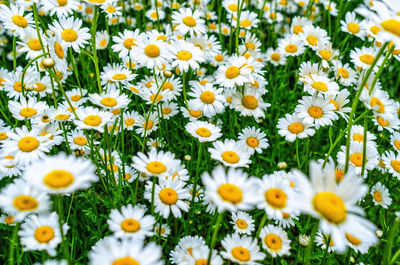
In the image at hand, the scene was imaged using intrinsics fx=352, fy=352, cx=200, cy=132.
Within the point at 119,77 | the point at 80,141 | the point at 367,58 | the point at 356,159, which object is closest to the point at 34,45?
the point at 119,77

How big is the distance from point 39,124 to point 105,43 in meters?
1.70

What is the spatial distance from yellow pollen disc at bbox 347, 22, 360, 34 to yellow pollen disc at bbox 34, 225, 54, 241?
12.9 ft

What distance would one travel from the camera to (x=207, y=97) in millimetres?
3094

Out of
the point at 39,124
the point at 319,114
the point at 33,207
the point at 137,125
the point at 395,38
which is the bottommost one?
the point at 33,207

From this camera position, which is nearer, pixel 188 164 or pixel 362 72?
pixel 188 164

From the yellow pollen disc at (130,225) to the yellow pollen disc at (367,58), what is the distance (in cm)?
288

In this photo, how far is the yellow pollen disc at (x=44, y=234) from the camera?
177cm

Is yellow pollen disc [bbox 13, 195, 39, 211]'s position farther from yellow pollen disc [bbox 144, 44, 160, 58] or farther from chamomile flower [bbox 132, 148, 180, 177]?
yellow pollen disc [bbox 144, 44, 160, 58]

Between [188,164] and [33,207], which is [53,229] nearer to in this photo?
[33,207]

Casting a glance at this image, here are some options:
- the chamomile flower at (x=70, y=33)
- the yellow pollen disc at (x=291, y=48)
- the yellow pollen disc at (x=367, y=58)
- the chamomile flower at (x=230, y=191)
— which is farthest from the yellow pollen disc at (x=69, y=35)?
the yellow pollen disc at (x=367, y=58)

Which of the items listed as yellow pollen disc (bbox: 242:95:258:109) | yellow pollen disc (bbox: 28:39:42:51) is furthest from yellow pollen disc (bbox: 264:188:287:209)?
yellow pollen disc (bbox: 28:39:42:51)

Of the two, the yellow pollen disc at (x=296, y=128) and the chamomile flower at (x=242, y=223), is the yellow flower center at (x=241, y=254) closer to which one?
the chamomile flower at (x=242, y=223)

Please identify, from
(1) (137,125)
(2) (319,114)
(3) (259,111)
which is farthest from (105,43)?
(2) (319,114)

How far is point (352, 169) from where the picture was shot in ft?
9.04
